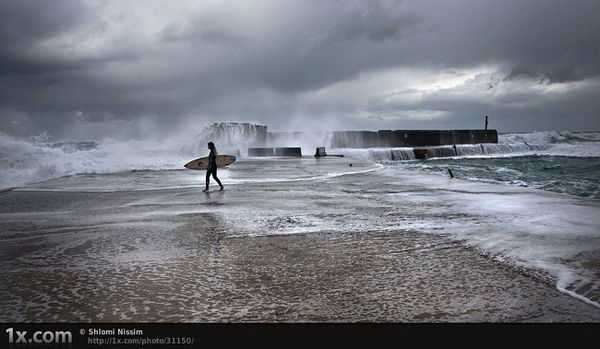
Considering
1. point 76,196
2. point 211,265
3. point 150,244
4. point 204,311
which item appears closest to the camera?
point 204,311

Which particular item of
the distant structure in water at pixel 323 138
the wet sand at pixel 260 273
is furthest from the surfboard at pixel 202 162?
the distant structure in water at pixel 323 138

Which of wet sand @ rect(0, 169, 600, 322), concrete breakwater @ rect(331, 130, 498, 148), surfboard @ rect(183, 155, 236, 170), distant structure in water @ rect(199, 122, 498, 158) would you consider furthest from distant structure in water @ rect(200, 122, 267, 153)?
wet sand @ rect(0, 169, 600, 322)

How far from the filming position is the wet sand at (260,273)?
2.80 metres

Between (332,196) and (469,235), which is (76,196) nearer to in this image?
(332,196)

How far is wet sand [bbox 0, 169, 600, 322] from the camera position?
280cm

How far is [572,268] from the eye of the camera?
370 cm

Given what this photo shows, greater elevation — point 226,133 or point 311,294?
point 226,133

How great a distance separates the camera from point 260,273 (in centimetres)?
371

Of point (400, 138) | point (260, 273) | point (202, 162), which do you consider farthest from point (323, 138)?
point (260, 273)

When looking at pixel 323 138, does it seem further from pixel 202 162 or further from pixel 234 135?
pixel 202 162

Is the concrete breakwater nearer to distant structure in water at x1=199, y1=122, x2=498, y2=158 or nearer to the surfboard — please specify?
distant structure in water at x1=199, y1=122, x2=498, y2=158

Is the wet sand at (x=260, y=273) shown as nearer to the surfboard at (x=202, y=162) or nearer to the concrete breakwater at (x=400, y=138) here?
the surfboard at (x=202, y=162)

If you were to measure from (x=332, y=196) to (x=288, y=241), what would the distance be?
4556mm
